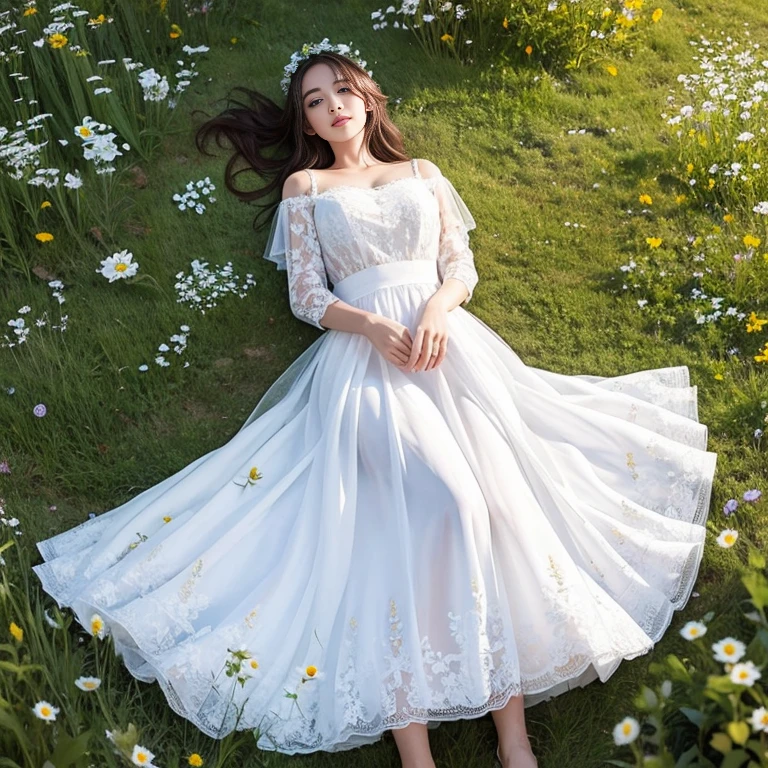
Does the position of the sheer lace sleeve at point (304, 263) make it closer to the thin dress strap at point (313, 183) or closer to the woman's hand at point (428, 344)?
the thin dress strap at point (313, 183)

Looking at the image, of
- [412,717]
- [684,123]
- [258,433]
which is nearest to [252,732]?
[412,717]

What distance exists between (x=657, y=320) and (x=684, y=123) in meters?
1.37

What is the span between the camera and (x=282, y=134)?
5.06m

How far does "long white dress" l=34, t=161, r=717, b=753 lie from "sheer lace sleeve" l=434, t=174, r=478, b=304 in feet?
0.09

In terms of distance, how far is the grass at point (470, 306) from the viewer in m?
3.50

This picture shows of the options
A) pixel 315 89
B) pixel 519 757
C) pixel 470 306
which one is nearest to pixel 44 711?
pixel 519 757

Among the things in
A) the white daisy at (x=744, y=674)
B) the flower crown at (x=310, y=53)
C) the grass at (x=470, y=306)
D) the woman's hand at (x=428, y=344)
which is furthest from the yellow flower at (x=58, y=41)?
the white daisy at (x=744, y=674)

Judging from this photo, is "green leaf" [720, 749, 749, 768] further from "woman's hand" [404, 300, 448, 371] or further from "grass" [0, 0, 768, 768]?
"woman's hand" [404, 300, 448, 371]

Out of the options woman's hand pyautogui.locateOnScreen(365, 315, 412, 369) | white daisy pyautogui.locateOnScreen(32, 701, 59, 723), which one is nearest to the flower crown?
woman's hand pyautogui.locateOnScreen(365, 315, 412, 369)

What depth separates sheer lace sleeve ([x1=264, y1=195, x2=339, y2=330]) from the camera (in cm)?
421

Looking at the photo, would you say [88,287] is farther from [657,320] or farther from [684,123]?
[684,123]

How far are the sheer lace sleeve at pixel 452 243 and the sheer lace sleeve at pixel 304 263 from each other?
1.80ft

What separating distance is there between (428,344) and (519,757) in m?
1.57

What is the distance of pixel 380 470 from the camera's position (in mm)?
3619
